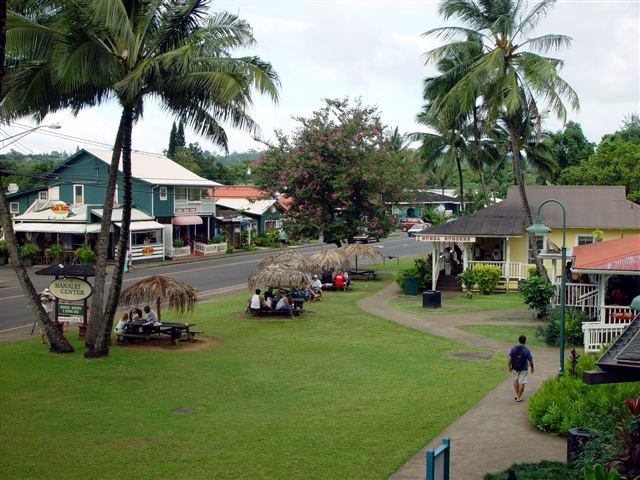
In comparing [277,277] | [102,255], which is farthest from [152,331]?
[277,277]

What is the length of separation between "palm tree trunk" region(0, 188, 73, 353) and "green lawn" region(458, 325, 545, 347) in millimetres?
12630

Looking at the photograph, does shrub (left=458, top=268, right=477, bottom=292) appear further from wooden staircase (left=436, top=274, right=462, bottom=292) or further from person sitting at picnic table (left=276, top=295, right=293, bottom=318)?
person sitting at picnic table (left=276, top=295, right=293, bottom=318)

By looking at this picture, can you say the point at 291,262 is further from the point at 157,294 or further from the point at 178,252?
the point at 178,252

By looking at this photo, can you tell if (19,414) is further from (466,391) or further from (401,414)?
(466,391)

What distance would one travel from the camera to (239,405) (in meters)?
14.9

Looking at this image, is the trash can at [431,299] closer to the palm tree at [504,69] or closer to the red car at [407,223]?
the palm tree at [504,69]

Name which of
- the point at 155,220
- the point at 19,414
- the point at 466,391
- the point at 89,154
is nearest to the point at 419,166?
the point at 155,220

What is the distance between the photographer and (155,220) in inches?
2019

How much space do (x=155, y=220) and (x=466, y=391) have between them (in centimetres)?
3856

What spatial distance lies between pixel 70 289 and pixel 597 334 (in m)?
15.0

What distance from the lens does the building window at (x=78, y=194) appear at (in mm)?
50412

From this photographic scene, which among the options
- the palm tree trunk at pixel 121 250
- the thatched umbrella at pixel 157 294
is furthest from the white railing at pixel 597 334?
the palm tree trunk at pixel 121 250

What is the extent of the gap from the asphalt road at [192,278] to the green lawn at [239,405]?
6.85 meters

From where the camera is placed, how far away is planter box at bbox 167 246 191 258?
52.2 metres
